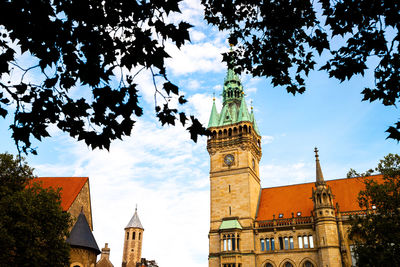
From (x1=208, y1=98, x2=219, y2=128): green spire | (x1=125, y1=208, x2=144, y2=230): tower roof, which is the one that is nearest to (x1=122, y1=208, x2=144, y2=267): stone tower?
(x1=125, y1=208, x2=144, y2=230): tower roof

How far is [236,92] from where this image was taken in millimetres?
52812

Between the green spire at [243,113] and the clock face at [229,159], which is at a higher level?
the green spire at [243,113]

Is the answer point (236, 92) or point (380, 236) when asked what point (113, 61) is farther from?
point (236, 92)

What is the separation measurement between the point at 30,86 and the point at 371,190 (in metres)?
27.3

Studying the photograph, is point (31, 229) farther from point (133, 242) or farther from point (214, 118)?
point (133, 242)

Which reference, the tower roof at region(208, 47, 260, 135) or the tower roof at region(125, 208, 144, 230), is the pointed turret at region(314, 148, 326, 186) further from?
the tower roof at region(125, 208, 144, 230)

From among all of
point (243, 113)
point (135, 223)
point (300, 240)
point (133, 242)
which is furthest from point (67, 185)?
point (135, 223)

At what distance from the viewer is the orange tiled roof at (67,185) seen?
123 feet

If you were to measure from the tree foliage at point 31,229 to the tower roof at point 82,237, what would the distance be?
7455mm

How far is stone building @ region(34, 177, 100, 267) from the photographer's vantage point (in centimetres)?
3325

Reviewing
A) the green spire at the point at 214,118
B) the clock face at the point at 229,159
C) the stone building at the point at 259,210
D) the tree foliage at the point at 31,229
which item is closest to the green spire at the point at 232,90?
the stone building at the point at 259,210

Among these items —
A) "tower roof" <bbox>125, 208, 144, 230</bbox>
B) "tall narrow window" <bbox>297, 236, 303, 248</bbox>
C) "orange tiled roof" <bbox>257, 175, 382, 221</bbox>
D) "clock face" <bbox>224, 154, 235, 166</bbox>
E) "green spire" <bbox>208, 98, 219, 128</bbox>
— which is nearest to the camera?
"tall narrow window" <bbox>297, 236, 303, 248</bbox>

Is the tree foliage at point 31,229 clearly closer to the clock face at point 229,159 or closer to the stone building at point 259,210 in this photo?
the stone building at point 259,210

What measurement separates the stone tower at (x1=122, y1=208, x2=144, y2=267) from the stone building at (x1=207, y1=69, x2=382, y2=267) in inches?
1557
